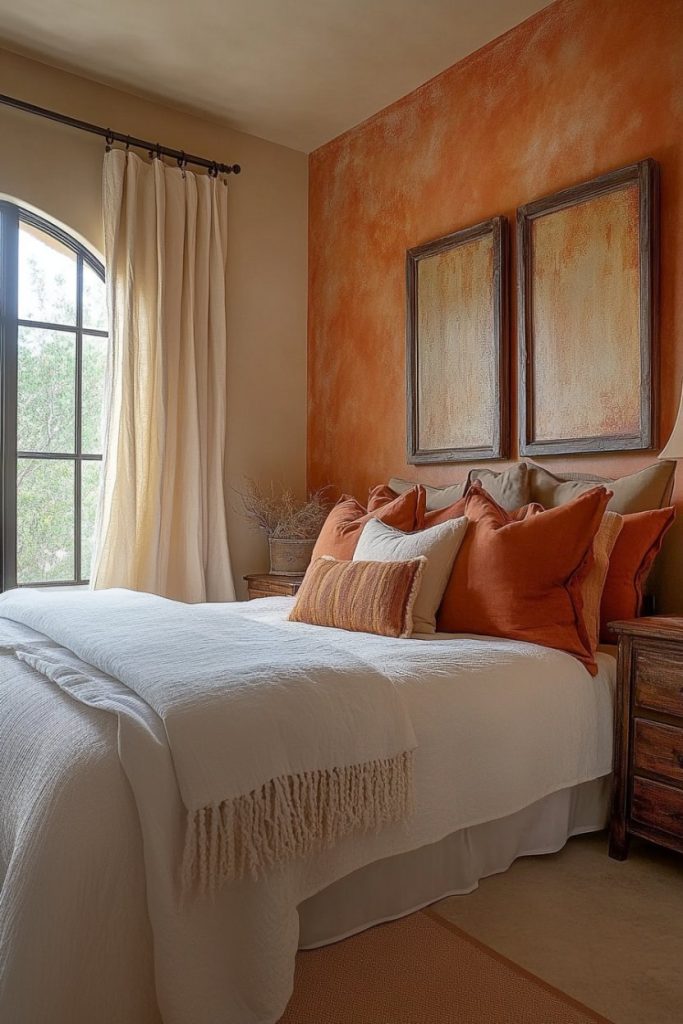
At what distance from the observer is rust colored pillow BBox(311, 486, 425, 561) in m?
2.95

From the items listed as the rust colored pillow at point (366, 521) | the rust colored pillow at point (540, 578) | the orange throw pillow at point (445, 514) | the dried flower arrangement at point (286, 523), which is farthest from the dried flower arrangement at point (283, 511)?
the rust colored pillow at point (540, 578)

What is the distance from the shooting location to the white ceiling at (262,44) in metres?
3.10

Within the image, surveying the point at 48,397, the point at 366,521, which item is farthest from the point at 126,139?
the point at 366,521

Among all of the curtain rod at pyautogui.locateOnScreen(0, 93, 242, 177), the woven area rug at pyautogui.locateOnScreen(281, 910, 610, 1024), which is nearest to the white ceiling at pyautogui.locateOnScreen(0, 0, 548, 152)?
the curtain rod at pyautogui.locateOnScreen(0, 93, 242, 177)

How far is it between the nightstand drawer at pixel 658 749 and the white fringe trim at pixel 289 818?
778 mm

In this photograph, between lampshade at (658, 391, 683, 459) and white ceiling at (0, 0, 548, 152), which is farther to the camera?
white ceiling at (0, 0, 548, 152)

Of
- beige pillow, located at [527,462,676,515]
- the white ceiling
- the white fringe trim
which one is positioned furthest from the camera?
the white ceiling

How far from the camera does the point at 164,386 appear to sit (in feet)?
12.2

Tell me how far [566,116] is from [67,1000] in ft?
10.4

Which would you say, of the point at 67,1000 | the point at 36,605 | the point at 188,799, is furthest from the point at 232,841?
the point at 36,605

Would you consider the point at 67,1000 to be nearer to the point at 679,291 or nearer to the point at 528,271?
the point at 679,291

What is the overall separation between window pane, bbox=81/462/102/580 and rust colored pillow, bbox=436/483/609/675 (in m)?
2.04

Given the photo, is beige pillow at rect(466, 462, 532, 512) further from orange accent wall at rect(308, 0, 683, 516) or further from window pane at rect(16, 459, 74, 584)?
window pane at rect(16, 459, 74, 584)

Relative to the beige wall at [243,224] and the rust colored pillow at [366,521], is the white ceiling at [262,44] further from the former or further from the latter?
the rust colored pillow at [366,521]
